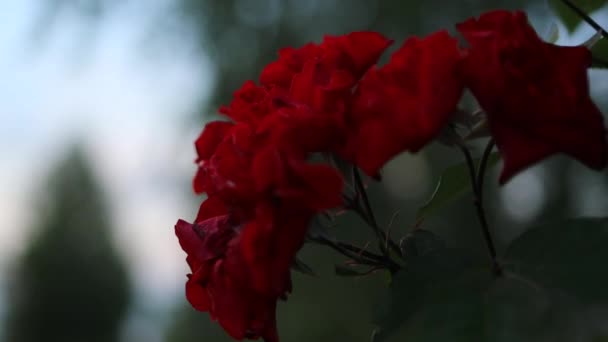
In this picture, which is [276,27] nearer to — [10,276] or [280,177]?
[280,177]

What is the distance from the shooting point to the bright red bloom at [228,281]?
0.31 m

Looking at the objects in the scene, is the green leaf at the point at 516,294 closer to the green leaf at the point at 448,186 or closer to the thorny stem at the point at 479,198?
the thorny stem at the point at 479,198

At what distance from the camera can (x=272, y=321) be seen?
0.34m

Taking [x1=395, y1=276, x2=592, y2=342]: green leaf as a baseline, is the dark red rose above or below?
above

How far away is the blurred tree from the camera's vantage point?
6805 millimetres

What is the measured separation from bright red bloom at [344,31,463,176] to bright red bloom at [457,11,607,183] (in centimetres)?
1

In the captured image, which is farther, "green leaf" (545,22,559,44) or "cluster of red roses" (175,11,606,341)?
"green leaf" (545,22,559,44)

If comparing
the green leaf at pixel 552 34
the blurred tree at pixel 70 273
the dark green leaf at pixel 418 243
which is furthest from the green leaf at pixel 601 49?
the blurred tree at pixel 70 273

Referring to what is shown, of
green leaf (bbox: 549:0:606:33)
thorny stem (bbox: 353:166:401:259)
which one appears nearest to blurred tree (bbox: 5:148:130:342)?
green leaf (bbox: 549:0:606:33)

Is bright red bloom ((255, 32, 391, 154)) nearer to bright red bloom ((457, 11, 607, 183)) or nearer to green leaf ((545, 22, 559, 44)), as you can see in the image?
bright red bloom ((457, 11, 607, 183))

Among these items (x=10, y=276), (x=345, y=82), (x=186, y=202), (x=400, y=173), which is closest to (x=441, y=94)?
(x=345, y=82)

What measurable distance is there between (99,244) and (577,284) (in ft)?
22.7

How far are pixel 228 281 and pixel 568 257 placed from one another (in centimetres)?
14

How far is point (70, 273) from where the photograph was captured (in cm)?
707
